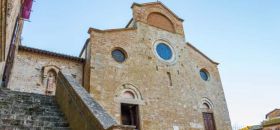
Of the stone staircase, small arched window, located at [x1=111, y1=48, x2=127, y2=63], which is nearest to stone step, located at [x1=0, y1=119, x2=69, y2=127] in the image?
the stone staircase

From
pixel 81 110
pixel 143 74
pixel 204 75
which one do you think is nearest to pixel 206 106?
pixel 204 75

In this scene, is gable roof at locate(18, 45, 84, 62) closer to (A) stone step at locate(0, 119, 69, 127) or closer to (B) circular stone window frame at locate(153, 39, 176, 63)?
(B) circular stone window frame at locate(153, 39, 176, 63)

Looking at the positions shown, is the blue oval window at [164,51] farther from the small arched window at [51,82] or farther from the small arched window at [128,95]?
the small arched window at [51,82]

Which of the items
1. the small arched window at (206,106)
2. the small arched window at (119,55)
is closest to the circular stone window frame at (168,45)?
the small arched window at (119,55)

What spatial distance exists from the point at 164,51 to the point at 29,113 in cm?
1064

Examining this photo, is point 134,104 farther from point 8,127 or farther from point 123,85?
point 8,127

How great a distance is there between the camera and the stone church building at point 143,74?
12.3 m

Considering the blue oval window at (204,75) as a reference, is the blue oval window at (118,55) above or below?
above

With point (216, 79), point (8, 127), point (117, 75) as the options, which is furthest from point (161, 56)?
point (8, 127)

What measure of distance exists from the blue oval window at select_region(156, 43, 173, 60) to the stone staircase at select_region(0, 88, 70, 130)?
884 centimetres

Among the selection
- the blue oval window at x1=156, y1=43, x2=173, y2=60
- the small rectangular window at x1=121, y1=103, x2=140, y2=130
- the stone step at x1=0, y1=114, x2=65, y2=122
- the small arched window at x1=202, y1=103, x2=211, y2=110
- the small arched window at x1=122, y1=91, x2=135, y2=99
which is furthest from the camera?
the small arched window at x1=202, y1=103, x2=211, y2=110

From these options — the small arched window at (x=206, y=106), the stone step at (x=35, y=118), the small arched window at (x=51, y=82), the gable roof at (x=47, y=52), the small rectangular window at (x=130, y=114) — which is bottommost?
the stone step at (x=35, y=118)

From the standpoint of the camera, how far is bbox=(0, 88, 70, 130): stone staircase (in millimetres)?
5780

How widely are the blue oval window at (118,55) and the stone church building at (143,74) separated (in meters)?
0.06
